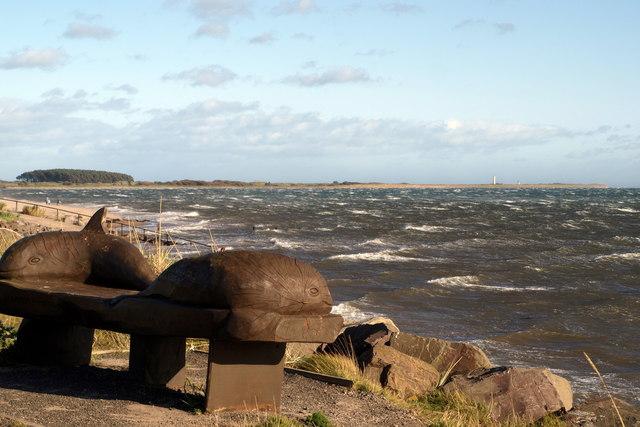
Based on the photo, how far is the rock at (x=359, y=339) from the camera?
1010 cm

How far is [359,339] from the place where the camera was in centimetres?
1054

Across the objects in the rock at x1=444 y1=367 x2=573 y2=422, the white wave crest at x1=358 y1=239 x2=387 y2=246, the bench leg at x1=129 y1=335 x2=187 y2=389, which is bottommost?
the white wave crest at x1=358 y1=239 x2=387 y2=246

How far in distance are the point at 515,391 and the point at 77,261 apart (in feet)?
16.3

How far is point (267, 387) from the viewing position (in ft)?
20.0

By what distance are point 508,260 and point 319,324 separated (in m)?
23.5

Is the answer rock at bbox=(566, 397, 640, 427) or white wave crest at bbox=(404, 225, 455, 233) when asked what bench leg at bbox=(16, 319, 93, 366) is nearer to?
rock at bbox=(566, 397, 640, 427)

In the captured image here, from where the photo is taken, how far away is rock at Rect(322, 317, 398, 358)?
10102 mm

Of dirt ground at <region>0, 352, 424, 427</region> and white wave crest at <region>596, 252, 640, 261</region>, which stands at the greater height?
dirt ground at <region>0, 352, 424, 427</region>

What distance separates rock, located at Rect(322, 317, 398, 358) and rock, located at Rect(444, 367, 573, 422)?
135 centimetres

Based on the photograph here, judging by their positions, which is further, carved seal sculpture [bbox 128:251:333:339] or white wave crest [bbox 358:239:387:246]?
white wave crest [bbox 358:239:387:246]

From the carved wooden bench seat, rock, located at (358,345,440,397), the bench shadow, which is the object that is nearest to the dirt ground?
the bench shadow

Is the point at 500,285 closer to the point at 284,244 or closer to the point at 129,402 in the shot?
the point at 284,244

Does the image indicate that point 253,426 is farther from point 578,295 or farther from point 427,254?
point 427,254

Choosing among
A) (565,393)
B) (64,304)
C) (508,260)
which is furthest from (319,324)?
(508,260)
